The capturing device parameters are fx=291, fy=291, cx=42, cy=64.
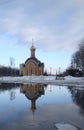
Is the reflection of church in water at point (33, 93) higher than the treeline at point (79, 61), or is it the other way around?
the treeline at point (79, 61)

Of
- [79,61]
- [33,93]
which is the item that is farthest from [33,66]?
[33,93]

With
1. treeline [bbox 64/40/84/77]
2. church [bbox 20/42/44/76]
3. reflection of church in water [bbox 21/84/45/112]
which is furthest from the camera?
church [bbox 20/42/44/76]

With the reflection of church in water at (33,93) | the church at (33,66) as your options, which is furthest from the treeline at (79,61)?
the reflection of church in water at (33,93)

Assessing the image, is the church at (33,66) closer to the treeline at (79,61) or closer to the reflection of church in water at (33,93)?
the treeline at (79,61)

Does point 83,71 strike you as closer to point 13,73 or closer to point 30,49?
point 30,49

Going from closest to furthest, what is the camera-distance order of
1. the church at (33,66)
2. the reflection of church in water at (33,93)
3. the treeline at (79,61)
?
the reflection of church in water at (33,93), the treeline at (79,61), the church at (33,66)

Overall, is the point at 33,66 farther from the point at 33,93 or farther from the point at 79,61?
the point at 33,93

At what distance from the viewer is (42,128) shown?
12.5 metres

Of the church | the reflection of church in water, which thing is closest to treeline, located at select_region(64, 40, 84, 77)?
the church

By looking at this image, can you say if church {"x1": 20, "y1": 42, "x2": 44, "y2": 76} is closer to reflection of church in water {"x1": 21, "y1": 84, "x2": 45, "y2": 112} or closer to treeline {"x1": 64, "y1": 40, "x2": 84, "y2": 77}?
treeline {"x1": 64, "y1": 40, "x2": 84, "y2": 77}

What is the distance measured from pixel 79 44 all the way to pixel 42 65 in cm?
3992

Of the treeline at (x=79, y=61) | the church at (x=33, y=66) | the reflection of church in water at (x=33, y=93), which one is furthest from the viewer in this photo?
the church at (x=33, y=66)

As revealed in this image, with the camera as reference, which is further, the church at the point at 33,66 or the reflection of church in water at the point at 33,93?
the church at the point at 33,66

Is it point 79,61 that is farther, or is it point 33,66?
point 33,66
